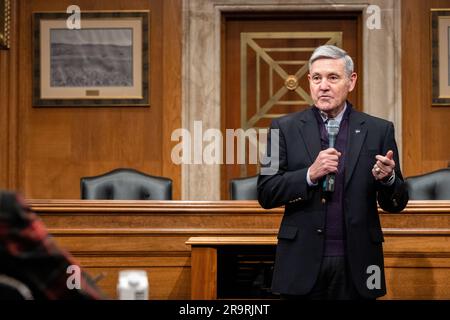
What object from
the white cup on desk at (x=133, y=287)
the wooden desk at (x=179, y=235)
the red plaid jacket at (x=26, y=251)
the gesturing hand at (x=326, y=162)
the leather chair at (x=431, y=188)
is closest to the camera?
the red plaid jacket at (x=26, y=251)

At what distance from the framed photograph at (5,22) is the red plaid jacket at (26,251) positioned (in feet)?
17.2

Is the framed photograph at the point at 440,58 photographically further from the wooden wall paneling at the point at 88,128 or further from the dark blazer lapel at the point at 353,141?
the dark blazer lapel at the point at 353,141

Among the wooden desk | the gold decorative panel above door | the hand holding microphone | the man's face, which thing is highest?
the gold decorative panel above door

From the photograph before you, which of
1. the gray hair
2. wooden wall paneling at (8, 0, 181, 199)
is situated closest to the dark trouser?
the gray hair

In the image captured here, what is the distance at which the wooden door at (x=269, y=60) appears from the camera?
6.01 m

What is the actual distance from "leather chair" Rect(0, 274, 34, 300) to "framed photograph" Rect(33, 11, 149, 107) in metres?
5.16

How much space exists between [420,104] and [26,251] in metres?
5.47

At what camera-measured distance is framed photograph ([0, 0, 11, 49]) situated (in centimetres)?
564

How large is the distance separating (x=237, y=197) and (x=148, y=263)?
92 centimetres

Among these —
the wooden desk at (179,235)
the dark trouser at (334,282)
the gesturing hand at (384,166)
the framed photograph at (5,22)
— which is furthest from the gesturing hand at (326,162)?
the framed photograph at (5,22)

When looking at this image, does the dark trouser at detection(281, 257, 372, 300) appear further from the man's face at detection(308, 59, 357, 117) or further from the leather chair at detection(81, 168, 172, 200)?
the leather chair at detection(81, 168, 172, 200)

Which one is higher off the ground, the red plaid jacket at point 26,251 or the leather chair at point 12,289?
the red plaid jacket at point 26,251
